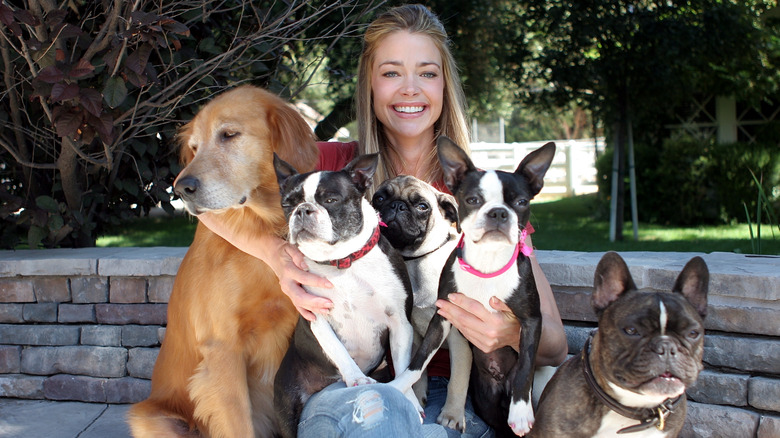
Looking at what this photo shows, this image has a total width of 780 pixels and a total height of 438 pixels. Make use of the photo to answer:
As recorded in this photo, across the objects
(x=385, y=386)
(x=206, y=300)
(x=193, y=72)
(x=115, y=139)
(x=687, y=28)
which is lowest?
(x=385, y=386)

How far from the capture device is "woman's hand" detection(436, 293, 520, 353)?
262 centimetres

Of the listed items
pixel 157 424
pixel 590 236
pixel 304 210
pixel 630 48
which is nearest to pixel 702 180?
pixel 590 236

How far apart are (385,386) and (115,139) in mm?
2948

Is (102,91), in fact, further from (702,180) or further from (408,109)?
(702,180)

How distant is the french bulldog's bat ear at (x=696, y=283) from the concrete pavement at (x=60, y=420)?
3163 millimetres

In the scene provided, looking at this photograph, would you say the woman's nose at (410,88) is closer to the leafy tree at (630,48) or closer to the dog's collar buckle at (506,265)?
the dog's collar buckle at (506,265)

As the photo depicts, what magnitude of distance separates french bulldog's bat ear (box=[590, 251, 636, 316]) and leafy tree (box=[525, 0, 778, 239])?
7251 mm

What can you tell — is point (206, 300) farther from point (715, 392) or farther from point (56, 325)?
point (715, 392)

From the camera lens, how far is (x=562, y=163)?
20.6 meters

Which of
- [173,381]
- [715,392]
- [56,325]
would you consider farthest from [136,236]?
[715,392]

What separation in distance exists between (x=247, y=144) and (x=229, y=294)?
2.38ft

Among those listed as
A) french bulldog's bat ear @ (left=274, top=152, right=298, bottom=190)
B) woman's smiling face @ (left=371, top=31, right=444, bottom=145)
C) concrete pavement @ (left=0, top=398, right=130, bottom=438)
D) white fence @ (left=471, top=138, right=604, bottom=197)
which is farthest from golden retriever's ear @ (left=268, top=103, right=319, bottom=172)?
white fence @ (left=471, top=138, right=604, bottom=197)

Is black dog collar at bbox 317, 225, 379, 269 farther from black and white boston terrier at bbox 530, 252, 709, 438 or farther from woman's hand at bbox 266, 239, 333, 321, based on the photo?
black and white boston terrier at bbox 530, 252, 709, 438

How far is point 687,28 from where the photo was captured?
8.68m
